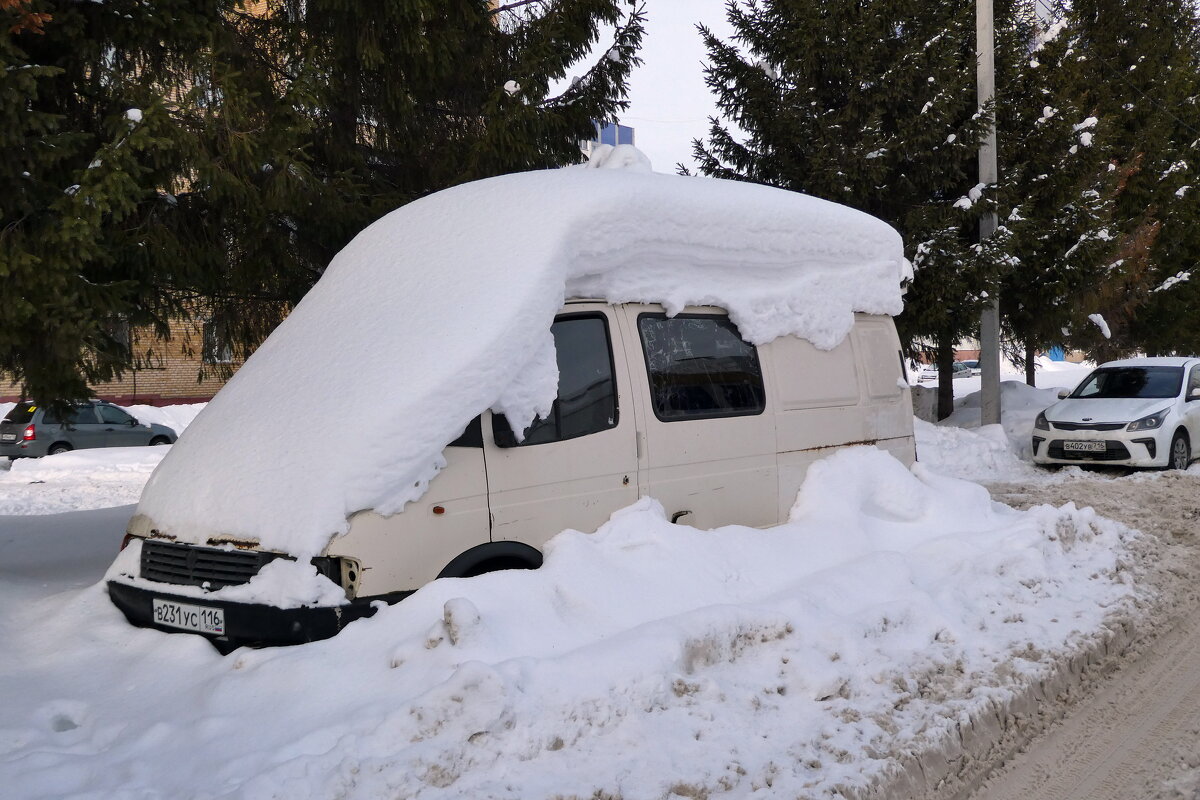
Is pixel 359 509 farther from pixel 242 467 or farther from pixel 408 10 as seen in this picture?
pixel 408 10

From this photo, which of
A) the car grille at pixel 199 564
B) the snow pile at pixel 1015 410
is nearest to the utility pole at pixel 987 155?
the snow pile at pixel 1015 410

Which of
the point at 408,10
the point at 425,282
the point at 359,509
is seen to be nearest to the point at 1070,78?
the point at 408,10

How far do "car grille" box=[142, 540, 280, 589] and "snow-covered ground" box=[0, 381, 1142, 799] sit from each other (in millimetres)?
293

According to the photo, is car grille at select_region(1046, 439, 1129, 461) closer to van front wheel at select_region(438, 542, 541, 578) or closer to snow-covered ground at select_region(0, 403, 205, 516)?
van front wheel at select_region(438, 542, 541, 578)

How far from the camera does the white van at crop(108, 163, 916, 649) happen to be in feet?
14.2

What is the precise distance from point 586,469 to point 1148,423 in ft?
33.8

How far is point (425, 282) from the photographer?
5180 millimetres

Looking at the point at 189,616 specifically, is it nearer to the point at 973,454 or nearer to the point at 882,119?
the point at 973,454

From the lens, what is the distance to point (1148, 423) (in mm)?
12633

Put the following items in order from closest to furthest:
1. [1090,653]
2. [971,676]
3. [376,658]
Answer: [376,658] < [971,676] < [1090,653]

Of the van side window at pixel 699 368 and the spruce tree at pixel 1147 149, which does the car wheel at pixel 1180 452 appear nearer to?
the spruce tree at pixel 1147 149

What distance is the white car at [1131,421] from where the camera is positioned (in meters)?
12.6

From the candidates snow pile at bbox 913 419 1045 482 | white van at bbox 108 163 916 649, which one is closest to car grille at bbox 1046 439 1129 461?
snow pile at bbox 913 419 1045 482

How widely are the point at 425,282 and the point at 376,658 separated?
1.99 m
